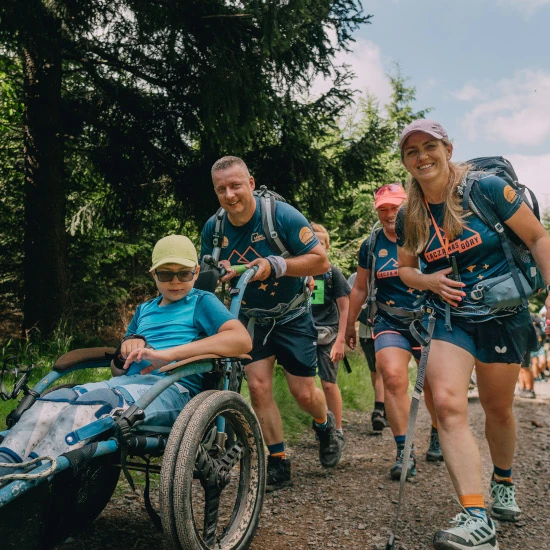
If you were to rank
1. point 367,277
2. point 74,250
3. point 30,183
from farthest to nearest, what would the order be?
1. point 74,250
2. point 30,183
3. point 367,277

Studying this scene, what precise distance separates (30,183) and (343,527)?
6633mm

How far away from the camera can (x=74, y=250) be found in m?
10.7

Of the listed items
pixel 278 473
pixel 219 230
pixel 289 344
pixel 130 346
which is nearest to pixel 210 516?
pixel 130 346

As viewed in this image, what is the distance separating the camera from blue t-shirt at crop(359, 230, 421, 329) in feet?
15.5

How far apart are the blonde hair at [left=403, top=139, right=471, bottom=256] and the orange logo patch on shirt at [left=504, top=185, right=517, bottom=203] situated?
220 mm

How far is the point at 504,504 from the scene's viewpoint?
11.5ft

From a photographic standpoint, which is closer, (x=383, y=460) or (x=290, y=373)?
(x=290, y=373)

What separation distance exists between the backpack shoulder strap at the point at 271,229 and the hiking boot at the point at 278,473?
59.9 inches

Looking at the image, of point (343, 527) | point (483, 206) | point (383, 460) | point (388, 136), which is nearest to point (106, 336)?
point (388, 136)

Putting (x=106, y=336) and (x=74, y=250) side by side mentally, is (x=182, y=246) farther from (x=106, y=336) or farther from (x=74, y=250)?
(x=106, y=336)

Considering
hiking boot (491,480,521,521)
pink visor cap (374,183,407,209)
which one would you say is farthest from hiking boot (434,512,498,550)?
pink visor cap (374,183,407,209)

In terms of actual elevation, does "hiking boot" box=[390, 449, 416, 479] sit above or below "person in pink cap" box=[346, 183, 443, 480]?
below

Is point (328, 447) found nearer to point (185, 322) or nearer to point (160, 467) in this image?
point (185, 322)

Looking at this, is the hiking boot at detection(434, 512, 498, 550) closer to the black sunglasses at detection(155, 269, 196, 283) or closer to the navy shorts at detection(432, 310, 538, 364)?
the navy shorts at detection(432, 310, 538, 364)
